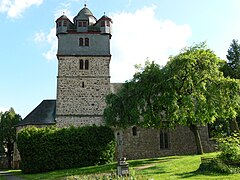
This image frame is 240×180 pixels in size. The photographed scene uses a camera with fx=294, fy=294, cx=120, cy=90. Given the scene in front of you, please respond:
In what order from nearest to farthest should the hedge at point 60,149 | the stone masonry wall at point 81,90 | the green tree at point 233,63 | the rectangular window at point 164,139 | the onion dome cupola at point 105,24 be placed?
the hedge at point 60,149 → the stone masonry wall at point 81,90 → the rectangular window at point 164,139 → the onion dome cupola at point 105,24 → the green tree at point 233,63

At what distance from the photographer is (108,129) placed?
2711cm

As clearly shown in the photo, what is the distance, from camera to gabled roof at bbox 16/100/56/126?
104 ft

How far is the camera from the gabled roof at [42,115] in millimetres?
31781

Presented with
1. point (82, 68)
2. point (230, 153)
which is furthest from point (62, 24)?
point (230, 153)

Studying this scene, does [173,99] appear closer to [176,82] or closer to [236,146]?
[176,82]

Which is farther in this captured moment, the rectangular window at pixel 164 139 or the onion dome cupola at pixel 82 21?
the onion dome cupola at pixel 82 21

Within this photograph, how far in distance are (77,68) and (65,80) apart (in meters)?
1.88

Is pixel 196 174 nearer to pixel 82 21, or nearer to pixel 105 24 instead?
pixel 105 24

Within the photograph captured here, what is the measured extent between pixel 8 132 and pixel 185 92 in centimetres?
3409

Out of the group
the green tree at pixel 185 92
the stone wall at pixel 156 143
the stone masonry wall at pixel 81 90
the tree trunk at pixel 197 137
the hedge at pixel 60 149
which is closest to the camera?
the green tree at pixel 185 92

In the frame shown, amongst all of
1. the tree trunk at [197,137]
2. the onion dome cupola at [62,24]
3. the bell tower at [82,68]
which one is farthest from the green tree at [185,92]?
the onion dome cupola at [62,24]

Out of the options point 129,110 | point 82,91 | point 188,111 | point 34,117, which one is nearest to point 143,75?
point 129,110

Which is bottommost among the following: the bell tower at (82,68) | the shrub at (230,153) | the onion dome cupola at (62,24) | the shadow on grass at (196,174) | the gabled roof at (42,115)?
the shadow on grass at (196,174)

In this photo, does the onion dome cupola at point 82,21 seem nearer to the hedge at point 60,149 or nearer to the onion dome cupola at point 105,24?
the onion dome cupola at point 105,24
